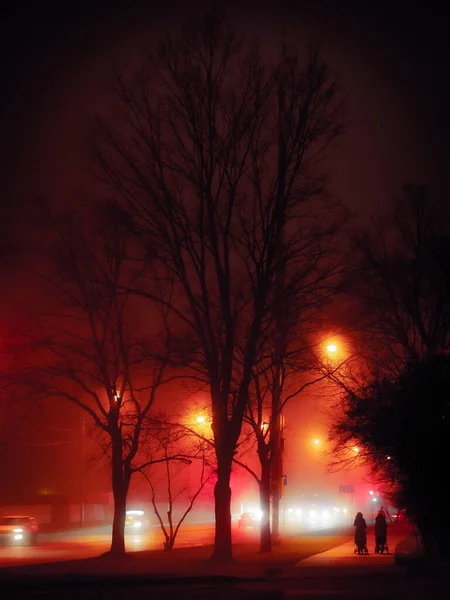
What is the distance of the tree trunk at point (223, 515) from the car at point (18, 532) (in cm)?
2206

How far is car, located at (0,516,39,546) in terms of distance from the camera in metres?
46.2

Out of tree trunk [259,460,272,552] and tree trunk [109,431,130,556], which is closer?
tree trunk [109,431,130,556]

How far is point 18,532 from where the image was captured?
46344 mm

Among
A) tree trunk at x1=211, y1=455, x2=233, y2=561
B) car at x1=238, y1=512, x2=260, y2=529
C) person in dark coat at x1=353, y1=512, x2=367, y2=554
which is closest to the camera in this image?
tree trunk at x1=211, y1=455, x2=233, y2=561

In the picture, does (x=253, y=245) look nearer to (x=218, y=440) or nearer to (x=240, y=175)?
(x=240, y=175)

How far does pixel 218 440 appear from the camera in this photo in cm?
2797

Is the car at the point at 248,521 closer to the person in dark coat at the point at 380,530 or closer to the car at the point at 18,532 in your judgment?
the car at the point at 18,532

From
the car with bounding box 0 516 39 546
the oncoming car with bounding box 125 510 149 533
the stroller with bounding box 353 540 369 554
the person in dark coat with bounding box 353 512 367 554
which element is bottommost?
the stroller with bounding box 353 540 369 554

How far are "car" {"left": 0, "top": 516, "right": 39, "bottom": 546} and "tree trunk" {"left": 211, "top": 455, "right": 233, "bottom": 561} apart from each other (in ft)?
72.4

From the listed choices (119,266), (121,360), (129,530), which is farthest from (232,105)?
(129,530)

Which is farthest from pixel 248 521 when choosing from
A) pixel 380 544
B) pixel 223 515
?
pixel 223 515

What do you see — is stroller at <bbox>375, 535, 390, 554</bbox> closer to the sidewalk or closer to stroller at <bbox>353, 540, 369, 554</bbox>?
the sidewalk

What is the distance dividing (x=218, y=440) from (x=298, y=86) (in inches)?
431

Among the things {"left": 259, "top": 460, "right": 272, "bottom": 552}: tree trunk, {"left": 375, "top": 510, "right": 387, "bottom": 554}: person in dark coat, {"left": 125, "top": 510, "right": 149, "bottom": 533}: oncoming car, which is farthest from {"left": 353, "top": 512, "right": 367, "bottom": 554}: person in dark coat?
{"left": 125, "top": 510, "right": 149, "bottom": 533}: oncoming car
